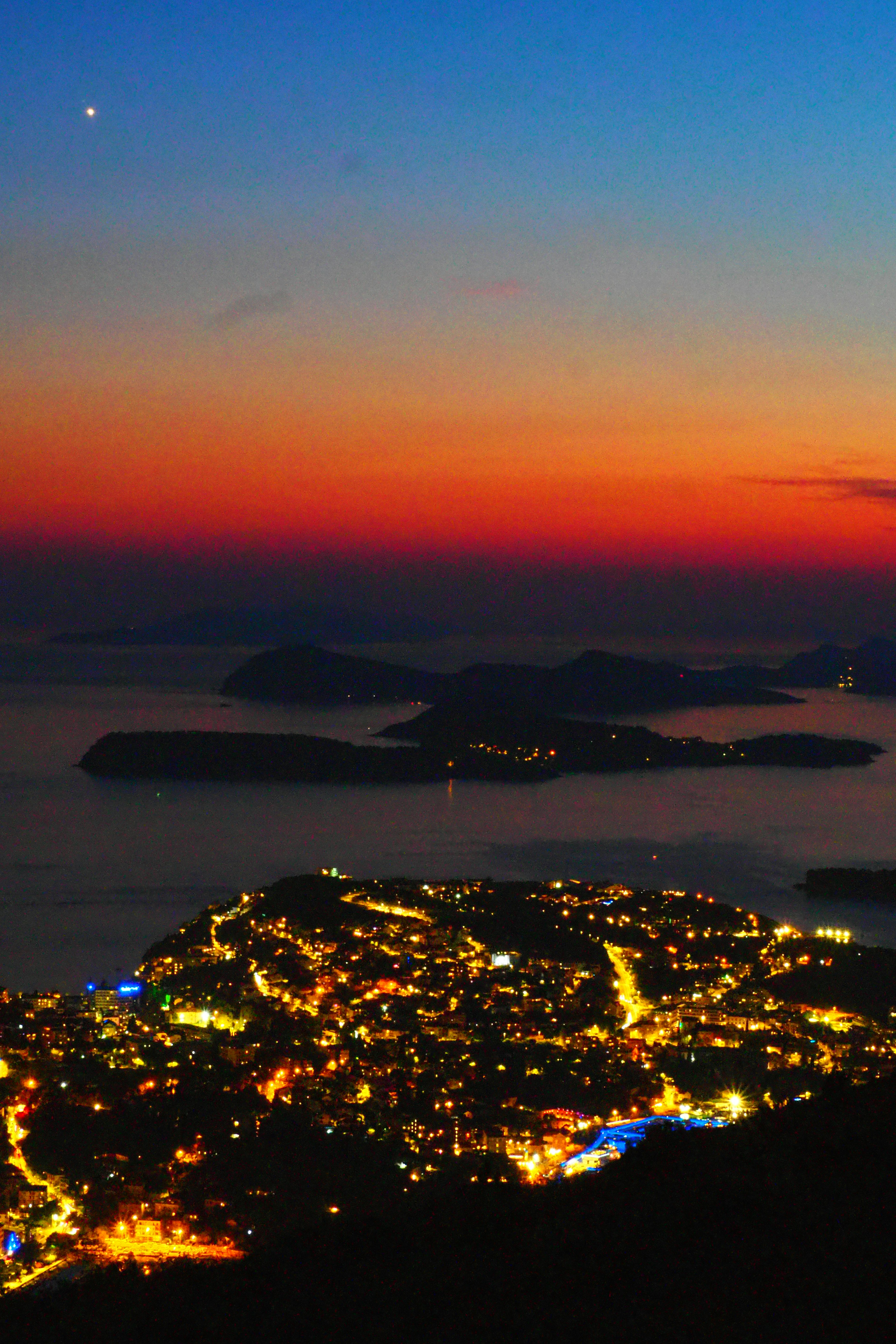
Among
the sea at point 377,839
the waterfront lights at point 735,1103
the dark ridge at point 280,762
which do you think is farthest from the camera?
the dark ridge at point 280,762

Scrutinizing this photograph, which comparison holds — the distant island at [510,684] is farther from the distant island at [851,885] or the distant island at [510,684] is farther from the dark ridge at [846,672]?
the distant island at [851,885]

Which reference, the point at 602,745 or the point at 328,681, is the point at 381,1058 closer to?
the point at 602,745

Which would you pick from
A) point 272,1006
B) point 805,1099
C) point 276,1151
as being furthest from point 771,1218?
point 272,1006

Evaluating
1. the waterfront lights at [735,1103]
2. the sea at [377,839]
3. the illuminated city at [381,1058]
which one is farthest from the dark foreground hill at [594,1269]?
the sea at [377,839]

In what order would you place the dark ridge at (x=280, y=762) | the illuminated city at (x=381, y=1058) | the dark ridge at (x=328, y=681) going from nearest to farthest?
the illuminated city at (x=381, y=1058)
the dark ridge at (x=280, y=762)
the dark ridge at (x=328, y=681)

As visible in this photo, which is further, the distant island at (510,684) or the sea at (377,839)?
the distant island at (510,684)

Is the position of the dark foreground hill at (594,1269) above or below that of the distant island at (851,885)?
above
